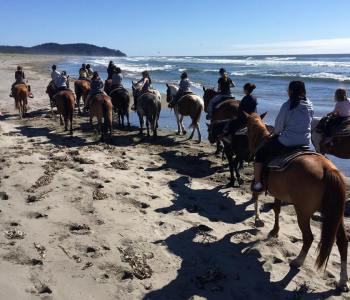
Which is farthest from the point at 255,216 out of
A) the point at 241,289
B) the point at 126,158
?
the point at 126,158

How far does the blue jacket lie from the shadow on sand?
176 centimetres

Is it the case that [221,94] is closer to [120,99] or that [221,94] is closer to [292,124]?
[120,99]

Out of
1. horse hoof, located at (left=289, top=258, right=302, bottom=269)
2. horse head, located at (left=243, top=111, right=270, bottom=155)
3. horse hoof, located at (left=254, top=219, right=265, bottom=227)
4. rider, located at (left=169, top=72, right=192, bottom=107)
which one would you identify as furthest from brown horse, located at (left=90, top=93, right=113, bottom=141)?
horse hoof, located at (left=289, top=258, right=302, bottom=269)

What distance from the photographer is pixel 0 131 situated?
47.9 ft

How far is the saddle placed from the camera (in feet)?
19.2

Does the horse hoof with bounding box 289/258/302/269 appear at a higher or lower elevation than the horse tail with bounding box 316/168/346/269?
lower

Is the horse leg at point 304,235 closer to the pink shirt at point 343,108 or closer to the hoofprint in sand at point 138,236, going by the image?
the hoofprint in sand at point 138,236

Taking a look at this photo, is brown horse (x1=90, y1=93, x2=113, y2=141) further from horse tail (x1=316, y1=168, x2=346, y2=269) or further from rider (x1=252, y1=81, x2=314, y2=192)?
horse tail (x1=316, y1=168, x2=346, y2=269)

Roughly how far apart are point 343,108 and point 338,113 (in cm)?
16

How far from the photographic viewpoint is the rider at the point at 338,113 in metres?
9.75

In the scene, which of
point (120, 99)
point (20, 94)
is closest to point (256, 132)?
point (120, 99)

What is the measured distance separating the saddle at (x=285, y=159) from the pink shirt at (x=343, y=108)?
4.14 metres

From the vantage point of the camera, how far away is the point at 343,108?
385 inches

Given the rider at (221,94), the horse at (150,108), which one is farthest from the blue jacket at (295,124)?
the horse at (150,108)
